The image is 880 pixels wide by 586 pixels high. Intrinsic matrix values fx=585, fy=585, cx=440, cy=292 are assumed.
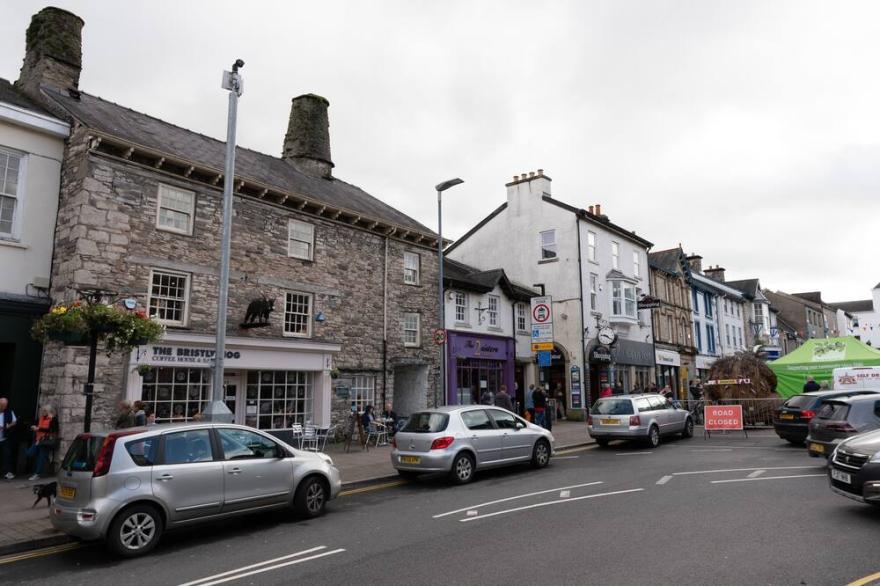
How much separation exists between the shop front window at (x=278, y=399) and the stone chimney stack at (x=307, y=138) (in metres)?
8.86

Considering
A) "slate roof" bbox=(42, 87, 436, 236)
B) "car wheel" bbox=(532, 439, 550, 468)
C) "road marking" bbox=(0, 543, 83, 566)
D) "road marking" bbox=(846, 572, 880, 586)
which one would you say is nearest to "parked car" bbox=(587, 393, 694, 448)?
"car wheel" bbox=(532, 439, 550, 468)

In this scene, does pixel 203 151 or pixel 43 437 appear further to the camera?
pixel 203 151

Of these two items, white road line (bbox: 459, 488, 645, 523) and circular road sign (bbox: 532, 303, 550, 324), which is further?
circular road sign (bbox: 532, 303, 550, 324)

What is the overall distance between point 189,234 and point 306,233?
4.02m

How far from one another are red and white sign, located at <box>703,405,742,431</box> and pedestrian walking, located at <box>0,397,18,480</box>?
19818 millimetres

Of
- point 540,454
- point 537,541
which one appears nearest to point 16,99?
point 540,454

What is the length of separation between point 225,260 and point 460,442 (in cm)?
599

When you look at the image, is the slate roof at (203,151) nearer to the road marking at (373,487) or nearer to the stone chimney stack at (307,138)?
the stone chimney stack at (307,138)

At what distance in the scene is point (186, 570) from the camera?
671cm

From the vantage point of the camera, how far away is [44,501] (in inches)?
399

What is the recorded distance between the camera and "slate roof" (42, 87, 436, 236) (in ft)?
50.6

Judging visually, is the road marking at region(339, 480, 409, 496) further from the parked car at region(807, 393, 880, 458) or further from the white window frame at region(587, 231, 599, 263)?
the white window frame at region(587, 231, 599, 263)

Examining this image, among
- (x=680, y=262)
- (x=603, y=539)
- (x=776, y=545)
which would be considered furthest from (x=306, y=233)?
(x=680, y=262)

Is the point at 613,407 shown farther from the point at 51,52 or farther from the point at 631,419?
the point at 51,52
